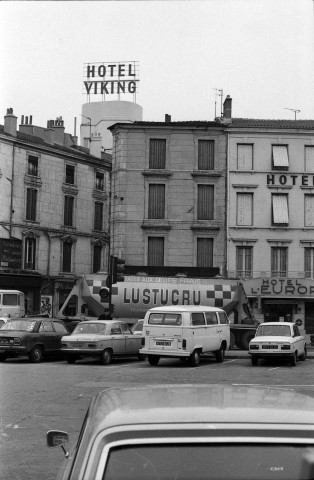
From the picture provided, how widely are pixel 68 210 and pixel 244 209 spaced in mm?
15912

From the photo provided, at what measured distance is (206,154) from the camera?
44.2 metres

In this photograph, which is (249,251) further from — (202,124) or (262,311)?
(202,124)

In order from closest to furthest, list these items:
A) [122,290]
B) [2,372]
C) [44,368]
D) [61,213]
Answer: [2,372], [44,368], [122,290], [61,213]

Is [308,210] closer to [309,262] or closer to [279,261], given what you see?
[309,262]

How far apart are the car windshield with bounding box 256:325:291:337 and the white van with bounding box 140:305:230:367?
6.59 feet

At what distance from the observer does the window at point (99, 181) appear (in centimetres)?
5753

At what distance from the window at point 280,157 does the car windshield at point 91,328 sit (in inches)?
869

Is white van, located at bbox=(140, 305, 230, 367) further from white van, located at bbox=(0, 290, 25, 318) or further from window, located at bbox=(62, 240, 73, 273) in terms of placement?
window, located at bbox=(62, 240, 73, 273)

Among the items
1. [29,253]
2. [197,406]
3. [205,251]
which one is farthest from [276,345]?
[29,253]

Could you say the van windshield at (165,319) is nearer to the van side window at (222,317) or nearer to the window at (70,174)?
the van side window at (222,317)

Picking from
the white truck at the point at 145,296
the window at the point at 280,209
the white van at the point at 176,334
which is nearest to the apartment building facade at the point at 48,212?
the white truck at the point at 145,296

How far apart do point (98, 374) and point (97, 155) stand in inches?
1621

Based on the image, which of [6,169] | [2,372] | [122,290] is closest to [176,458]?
[2,372]

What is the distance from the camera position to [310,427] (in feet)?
9.21
